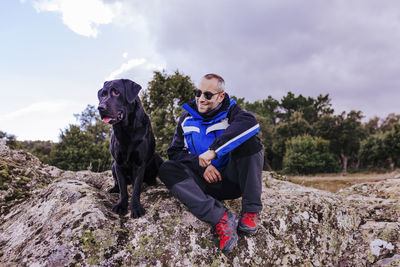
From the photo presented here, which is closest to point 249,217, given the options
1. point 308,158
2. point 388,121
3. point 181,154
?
point 181,154

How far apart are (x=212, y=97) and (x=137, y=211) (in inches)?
67.6

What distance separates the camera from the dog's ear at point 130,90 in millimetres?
2654

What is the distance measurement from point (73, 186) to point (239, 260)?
2.35m

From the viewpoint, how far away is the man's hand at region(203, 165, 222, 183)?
2.80 m

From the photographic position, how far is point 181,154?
3.18 meters

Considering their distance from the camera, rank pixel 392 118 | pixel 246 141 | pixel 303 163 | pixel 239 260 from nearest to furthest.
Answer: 1. pixel 239 260
2. pixel 246 141
3. pixel 303 163
4. pixel 392 118

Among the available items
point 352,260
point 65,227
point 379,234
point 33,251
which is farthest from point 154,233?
point 379,234

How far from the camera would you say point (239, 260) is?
2.35 m

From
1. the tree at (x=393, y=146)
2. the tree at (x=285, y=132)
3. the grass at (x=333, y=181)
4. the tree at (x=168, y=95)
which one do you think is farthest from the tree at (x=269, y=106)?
the tree at (x=168, y=95)

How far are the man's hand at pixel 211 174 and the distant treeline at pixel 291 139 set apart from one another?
10.9 m

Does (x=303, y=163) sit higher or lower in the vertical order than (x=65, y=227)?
lower

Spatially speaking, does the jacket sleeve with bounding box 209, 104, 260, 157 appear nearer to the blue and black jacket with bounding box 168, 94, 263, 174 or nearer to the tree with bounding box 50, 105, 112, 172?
the blue and black jacket with bounding box 168, 94, 263, 174

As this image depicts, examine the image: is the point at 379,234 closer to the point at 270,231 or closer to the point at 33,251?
the point at 270,231

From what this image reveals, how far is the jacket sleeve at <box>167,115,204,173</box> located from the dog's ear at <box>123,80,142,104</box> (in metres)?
0.90
